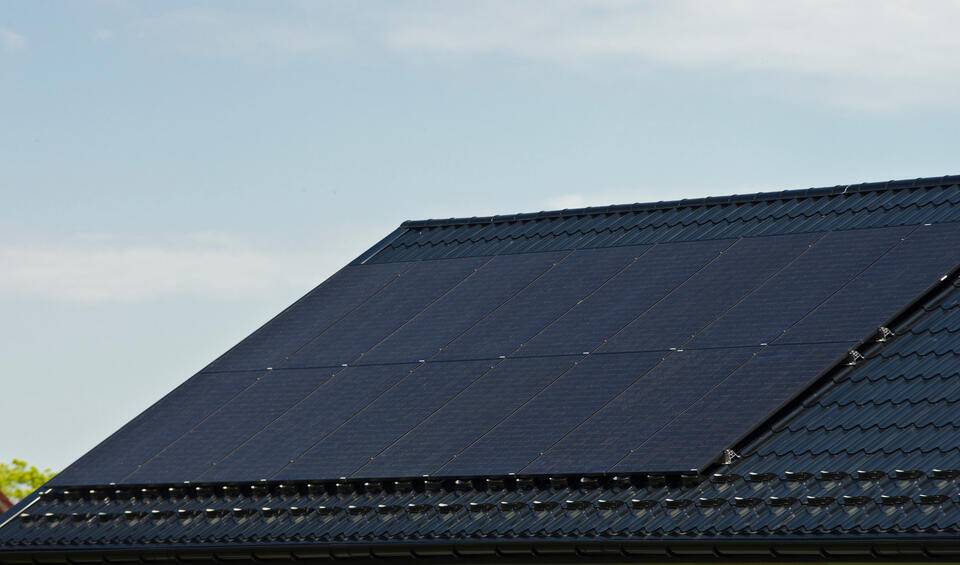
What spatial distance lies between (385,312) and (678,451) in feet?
18.5

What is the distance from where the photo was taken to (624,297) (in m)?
17.5

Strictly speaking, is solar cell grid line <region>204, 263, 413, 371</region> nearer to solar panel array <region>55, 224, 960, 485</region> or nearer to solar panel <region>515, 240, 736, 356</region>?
solar panel array <region>55, 224, 960, 485</region>

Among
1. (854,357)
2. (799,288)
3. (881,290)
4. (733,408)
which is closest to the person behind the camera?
(733,408)

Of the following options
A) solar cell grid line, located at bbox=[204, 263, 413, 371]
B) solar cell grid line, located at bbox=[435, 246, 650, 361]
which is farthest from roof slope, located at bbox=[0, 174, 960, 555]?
solar cell grid line, located at bbox=[204, 263, 413, 371]

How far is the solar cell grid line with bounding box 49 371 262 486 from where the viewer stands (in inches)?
706

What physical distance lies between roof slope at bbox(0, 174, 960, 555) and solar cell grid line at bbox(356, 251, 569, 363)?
0.12m

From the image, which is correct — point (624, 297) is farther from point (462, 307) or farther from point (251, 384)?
point (251, 384)

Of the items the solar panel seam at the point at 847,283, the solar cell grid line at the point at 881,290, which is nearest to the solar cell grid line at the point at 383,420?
the solar panel seam at the point at 847,283

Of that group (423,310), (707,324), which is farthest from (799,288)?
(423,310)

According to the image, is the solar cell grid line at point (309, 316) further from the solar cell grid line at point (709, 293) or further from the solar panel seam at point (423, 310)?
the solar cell grid line at point (709, 293)

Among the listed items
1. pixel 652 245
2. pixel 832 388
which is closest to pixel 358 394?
pixel 652 245

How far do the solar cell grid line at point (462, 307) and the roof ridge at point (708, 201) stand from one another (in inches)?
38.3

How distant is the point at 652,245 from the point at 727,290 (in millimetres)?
1874

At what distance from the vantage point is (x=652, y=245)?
1861 centimetres
